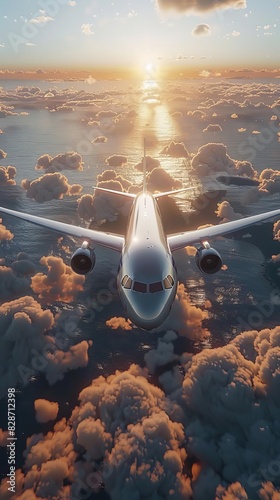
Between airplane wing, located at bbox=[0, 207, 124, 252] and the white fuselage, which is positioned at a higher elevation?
airplane wing, located at bbox=[0, 207, 124, 252]

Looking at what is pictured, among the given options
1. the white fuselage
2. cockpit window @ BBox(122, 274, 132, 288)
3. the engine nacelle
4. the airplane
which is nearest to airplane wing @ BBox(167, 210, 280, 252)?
the airplane

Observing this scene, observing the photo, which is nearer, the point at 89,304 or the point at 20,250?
the point at 89,304

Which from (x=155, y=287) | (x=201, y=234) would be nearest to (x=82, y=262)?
(x=155, y=287)

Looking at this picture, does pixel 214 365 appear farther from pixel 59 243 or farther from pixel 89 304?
pixel 59 243

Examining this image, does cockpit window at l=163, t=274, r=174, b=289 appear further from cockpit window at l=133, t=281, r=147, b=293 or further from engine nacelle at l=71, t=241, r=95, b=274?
engine nacelle at l=71, t=241, r=95, b=274

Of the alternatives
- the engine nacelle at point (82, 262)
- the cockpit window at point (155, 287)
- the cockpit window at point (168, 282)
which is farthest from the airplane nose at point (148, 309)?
the engine nacelle at point (82, 262)

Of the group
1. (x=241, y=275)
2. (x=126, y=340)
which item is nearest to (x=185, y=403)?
(x=126, y=340)
